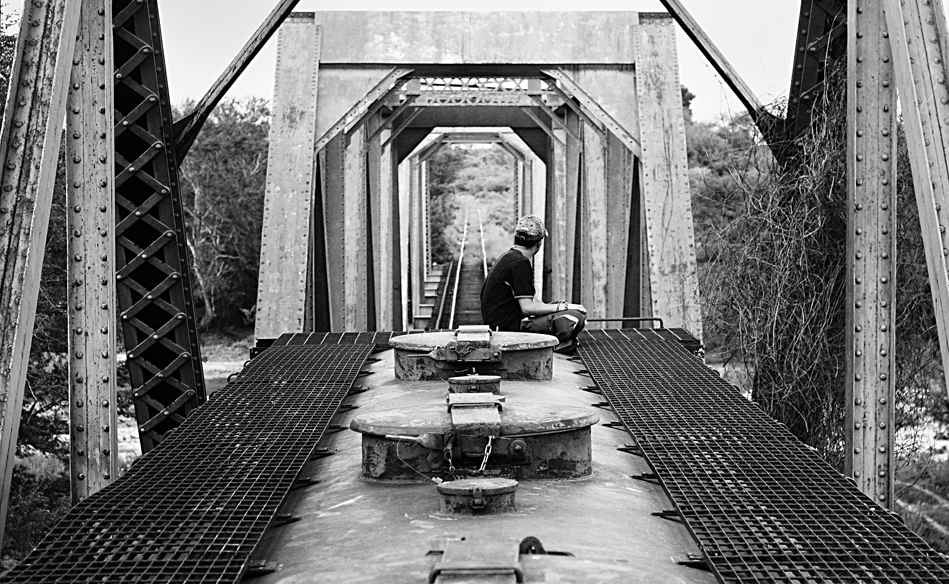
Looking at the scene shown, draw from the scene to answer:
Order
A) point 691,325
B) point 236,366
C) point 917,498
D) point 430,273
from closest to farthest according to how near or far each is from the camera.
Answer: point 691,325
point 917,498
point 236,366
point 430,273

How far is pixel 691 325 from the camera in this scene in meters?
11.0

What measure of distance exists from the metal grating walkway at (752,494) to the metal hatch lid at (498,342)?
0.48 meters

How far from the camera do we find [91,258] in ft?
21.4

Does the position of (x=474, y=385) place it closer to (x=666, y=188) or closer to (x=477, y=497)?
(x=477, y=497)

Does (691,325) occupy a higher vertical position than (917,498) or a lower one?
higher

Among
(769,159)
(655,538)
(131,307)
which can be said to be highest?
(769,159)

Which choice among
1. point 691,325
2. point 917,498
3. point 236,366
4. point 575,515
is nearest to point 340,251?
point 691,325

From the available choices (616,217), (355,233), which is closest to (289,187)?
(355,233)

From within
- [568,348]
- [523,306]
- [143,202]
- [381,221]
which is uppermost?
[381,221]

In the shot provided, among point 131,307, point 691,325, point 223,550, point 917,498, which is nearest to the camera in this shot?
point 223,550

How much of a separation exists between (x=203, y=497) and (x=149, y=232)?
346cm

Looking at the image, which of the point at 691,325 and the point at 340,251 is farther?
the point at 340,251

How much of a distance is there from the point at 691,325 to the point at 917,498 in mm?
15262

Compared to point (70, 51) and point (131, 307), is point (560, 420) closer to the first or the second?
point (70, 51)
